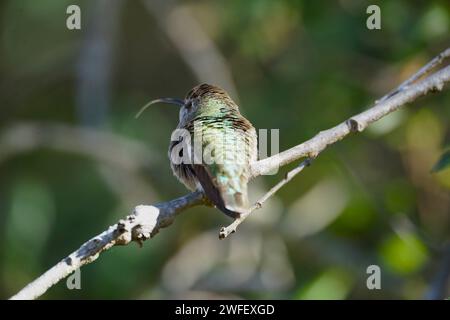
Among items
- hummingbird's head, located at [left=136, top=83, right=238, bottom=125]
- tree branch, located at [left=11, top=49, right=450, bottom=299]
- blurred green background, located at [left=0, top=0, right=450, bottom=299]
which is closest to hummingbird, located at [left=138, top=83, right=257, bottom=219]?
hummingbird's head, located at [left=136, top=83, right=238, bottom=125]

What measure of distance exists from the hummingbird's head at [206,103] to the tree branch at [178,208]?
92 centimetres

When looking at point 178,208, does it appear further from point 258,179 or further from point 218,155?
point 258,179

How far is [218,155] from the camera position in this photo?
3.55 meters

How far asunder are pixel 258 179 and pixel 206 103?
8.86 ft

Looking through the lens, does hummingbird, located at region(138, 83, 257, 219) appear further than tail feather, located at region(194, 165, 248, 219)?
Yes

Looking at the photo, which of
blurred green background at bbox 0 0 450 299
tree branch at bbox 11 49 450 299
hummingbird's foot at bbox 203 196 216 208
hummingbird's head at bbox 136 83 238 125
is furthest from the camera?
blurred green background at bbox 0 0 450 299

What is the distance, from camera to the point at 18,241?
7.84 meters

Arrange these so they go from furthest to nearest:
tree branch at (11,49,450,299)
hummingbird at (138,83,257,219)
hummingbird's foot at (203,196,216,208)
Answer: hummingbird at (138,83,257,219)
hummingbird's foot at (203,196,216,208)
tree branch at (11,49,450,299)

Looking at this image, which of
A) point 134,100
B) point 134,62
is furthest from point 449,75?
point 134,62

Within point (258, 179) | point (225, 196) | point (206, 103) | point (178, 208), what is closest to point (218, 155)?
point (225, 196)

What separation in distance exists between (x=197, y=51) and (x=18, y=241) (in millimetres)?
2549

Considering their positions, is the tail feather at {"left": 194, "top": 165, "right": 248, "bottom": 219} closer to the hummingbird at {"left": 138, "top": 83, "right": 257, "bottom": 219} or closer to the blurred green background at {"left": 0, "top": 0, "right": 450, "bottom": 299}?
the hummingbird at {"left": 138, "top": 83, "right": 257, "bottom": 219}

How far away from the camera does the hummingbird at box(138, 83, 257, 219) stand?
10.6 ft

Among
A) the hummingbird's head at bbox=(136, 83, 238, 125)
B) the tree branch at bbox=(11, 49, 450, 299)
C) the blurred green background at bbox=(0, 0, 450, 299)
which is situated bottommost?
the tree branch at bbox=(11, 49, 450, 299)
